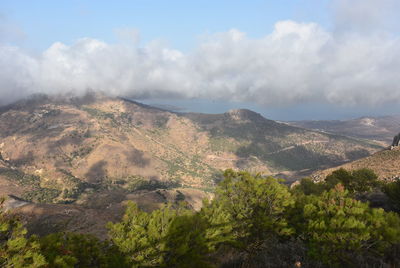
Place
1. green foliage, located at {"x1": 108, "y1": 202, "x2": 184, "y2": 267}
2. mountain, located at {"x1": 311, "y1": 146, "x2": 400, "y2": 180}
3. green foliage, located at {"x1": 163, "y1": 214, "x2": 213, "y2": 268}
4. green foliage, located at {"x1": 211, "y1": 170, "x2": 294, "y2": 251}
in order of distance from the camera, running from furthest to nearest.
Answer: mountain, located at {"x1": 311, "y1": 146, "x2": 400, "y2": 180} → green foliage, located at {"x1": 211, "y1": 170, "x2": 294, "y2": 251} → green foliage, located at {"x1": 163, "y1": 214, "x2": 213, "y2": 268} → green foliage, located at {"x1": 108, "y1": 202, "x2": 184, "y2": 267}

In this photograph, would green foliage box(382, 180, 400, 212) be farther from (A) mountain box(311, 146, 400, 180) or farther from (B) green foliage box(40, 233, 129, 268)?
(A) mountain box(311, 146, 400, 180)

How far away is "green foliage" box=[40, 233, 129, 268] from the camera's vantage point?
799 inches

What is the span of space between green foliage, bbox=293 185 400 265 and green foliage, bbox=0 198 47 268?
22.0 m

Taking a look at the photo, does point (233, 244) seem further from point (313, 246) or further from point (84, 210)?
point (84, 210)

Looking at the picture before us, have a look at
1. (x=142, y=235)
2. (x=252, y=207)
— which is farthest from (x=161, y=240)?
(x=252, y=207)

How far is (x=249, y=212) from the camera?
91.4 feet

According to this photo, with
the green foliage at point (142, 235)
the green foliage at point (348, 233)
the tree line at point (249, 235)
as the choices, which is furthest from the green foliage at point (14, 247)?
the green foliage at point (348, 233)

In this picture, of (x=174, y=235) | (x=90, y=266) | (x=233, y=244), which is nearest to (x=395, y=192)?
(x=233, y=244)

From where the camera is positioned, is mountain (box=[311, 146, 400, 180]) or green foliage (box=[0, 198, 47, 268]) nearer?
green foliage (box=[0, 198, 47, 268])

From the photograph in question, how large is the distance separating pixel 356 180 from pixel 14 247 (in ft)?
301

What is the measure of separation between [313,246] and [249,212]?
270 inches

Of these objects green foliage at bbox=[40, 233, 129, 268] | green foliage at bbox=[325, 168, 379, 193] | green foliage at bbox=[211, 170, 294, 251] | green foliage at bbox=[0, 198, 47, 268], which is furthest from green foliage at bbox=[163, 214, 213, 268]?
green foliage at bbox=[325, 168, 379, 193]

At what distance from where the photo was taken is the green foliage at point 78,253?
2030 cm

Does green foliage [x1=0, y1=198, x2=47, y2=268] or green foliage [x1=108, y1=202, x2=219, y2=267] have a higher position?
green foliage [x1=0, y1=198, x2=47, y2=268]
